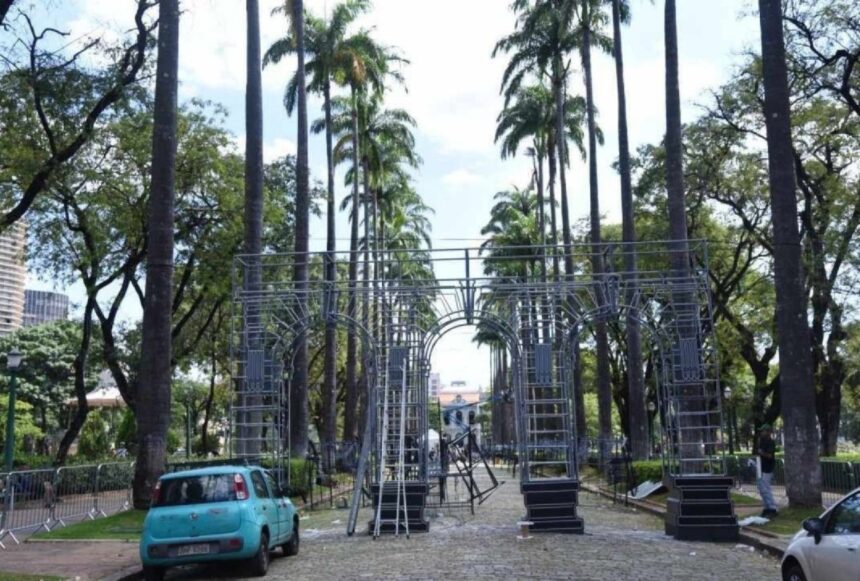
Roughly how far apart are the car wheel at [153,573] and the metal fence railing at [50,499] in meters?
4.91

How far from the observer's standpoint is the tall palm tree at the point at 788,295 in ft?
53.8

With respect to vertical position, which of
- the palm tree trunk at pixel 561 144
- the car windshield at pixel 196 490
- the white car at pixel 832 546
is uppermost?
the palm tree trunk at pixel 561 144

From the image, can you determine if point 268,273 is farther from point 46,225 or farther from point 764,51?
point 764,51

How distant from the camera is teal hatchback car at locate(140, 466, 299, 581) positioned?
11.6 meters

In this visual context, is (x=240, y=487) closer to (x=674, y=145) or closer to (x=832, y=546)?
(x=832, y=546)

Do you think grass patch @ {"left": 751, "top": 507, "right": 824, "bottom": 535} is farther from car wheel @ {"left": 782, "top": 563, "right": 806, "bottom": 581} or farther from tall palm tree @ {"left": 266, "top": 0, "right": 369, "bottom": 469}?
tall palm tree @ {"left": 266, "top": 0, "right": 369, "bottom": 469}

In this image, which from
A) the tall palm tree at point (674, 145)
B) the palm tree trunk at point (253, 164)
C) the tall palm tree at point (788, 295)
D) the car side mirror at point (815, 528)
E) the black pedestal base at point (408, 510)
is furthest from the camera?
the tall palm tree at point (674, 145)

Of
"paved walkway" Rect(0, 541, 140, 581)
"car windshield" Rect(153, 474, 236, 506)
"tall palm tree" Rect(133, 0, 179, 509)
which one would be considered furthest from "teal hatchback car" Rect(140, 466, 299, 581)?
"tall palm tree" Rect(133, 0, 179, 509)

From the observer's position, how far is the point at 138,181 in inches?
1080

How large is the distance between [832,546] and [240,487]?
7578 millimetres

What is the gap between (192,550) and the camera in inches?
Result: 457

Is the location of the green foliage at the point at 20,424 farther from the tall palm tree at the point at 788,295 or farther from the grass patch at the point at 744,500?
the tall palm tree at the point at 788,295

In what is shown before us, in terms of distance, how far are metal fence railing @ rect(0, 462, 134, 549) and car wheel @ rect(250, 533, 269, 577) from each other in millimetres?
5736

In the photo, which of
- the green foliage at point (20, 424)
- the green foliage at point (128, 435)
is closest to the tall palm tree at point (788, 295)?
the green foliage at point (128, 435)
